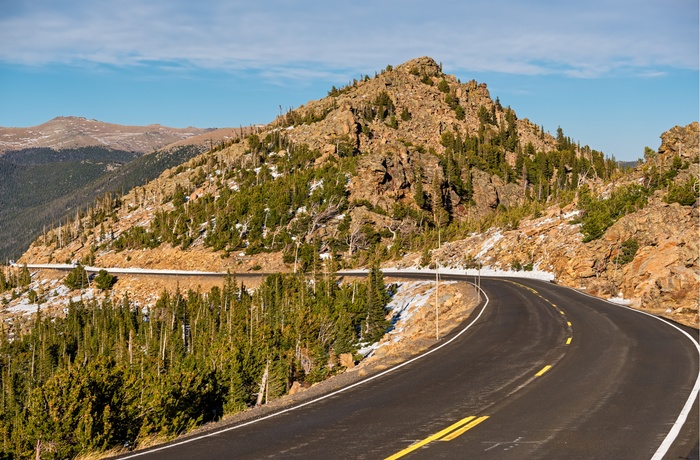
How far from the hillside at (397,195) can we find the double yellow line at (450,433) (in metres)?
33.5

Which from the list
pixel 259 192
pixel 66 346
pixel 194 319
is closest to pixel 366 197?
pixel 259 192

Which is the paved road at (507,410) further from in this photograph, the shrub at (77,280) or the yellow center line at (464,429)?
the shrub at (77,280)

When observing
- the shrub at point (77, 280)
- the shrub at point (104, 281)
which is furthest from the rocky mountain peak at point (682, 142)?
the shrub at point (77, 280)

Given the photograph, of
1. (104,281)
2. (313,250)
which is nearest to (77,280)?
(104,281)

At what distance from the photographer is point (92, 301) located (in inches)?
3529

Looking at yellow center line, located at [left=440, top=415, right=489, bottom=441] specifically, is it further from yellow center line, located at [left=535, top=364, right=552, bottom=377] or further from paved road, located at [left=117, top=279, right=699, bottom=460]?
yellow center line, located at [left=535, top=364, right=552, bottom=377]

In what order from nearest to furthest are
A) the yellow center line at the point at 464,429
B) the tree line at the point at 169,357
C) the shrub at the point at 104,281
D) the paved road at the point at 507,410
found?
the paved road at the point at 507,410 → the yellow center line at the point at 464,429 → the tree line at the point at 169,357 → the shrub at the point at 104,281

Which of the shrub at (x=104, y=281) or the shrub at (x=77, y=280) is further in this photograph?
the shrub at (x=77, y=280)

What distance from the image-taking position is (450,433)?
36.4 feet

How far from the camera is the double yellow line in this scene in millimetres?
10127

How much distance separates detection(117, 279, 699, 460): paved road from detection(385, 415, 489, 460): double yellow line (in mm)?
20

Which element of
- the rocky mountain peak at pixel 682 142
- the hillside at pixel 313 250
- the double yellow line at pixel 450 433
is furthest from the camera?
the rocky mountain peak at pixel 682 142

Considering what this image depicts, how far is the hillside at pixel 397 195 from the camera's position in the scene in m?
58.9

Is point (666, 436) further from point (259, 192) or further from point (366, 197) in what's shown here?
point (259, 192)
